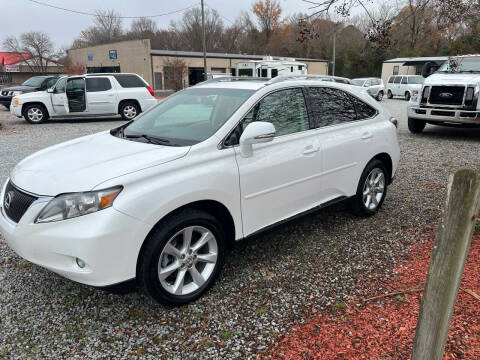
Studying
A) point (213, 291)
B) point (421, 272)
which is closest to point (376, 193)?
point (421, 272)

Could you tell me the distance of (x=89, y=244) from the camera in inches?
90.7

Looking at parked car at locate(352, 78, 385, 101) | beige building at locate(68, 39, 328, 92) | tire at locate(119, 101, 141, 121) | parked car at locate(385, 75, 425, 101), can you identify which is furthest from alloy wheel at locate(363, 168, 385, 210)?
beige building at locate(68, 39, 328, 92)

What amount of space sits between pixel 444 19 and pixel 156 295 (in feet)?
14.3

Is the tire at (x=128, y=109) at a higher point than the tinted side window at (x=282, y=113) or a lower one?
lower

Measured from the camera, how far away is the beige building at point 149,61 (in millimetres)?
35594

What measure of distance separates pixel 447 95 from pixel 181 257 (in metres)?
9.38

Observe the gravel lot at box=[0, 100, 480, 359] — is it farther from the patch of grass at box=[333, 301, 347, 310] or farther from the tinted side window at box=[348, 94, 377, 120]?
the tinted side window at box=[348, 94, 377, 120]

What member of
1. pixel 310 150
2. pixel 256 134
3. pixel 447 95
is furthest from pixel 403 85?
pixel 256 134

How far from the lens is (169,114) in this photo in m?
3.73

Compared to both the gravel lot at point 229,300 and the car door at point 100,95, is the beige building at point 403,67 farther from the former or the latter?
the gravel lot at point 229,300

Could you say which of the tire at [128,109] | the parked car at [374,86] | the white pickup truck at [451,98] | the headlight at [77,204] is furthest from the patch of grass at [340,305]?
the parked car at [374,86]

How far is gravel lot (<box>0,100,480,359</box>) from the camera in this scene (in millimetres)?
2451

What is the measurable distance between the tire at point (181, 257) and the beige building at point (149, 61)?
31575 mm

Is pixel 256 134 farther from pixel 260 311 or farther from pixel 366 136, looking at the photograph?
pixel 366 136
